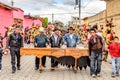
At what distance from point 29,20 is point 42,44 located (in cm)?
3504

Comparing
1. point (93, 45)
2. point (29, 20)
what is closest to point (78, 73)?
point (93, 45)

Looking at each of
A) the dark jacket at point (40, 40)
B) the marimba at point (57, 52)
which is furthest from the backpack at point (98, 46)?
the dark jacket at point (40, 40)

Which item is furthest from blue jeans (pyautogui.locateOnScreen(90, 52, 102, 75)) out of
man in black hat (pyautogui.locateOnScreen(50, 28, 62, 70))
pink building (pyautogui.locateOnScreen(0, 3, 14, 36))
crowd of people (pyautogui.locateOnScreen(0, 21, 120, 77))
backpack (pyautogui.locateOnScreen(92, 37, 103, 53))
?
pink building (pyautogui.locateOnScreen(0, 3, 14, 36))

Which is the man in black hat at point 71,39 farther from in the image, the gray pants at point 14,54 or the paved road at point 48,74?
the gray pants at point 14,54

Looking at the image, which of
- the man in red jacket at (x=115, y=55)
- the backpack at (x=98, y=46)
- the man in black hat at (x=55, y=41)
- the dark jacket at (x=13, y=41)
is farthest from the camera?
the man in black hat at (x=55, y=41)

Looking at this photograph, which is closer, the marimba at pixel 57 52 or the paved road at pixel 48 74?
the paved road at pixel 48 74

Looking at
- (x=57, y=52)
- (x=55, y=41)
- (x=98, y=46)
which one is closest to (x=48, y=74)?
(x=57, y=52)

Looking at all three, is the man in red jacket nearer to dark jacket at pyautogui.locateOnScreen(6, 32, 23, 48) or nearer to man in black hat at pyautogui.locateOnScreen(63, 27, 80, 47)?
man in black hat at pyautogui.locateOnScreen(63, 27, 80, 47)

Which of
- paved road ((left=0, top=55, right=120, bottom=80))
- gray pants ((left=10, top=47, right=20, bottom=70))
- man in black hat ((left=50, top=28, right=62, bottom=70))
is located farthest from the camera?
man in black hat ((left=50, top=28, right=62, bottom=70))

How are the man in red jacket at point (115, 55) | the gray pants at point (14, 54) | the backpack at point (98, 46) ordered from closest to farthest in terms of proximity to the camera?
the backpack at point (98, 46) → the man in red jacket at point (115, 55) → the gray pants at point (14, 54)

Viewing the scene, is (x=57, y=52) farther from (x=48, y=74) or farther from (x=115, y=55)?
(x=115, y=55)

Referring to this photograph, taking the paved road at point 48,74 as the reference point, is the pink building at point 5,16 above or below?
above

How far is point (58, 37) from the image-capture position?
571 inches

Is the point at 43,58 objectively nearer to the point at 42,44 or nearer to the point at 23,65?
the point at 42,44
